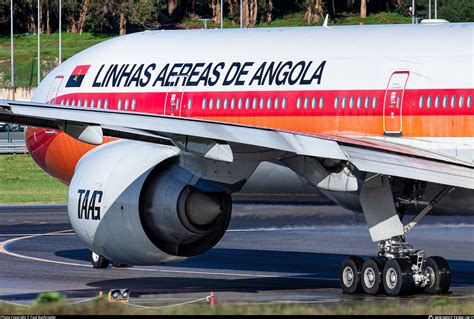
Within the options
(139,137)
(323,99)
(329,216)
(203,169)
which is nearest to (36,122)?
(139,137)

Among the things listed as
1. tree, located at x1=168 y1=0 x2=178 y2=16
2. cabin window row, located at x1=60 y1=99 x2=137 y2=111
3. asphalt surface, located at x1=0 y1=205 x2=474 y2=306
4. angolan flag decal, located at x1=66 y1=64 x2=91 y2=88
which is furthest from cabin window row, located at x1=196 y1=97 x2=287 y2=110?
tree, located at x1=168 y1=0 x2=178 y2=16

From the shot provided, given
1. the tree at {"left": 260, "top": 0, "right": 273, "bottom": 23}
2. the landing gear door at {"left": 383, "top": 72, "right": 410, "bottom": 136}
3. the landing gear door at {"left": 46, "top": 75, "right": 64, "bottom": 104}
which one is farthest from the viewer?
the tree at {"left": 260, "top": 0, "right": 273, "bottom": 23}

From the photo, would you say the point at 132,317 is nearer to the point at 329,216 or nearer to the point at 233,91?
the point at 233,91

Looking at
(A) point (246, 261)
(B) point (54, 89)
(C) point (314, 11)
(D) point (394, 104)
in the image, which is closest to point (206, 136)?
(D) point (394, 104)

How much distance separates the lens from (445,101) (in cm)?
2350

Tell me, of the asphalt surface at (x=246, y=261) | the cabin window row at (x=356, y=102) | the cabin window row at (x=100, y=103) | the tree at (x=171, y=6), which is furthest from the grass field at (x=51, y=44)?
the cabin window row at (x=356, y=102)

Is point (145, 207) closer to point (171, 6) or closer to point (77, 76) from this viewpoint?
point (77, 76)

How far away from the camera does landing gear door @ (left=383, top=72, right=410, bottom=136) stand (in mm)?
24062

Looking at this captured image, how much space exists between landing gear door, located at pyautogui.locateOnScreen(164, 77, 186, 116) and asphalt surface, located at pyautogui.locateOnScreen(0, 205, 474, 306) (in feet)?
11.0

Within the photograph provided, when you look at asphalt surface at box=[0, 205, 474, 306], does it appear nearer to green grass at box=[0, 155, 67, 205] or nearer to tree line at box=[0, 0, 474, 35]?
green grass at box=[0, 155, 67, 205]

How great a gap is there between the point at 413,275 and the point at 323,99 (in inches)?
154

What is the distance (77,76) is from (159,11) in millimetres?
102842

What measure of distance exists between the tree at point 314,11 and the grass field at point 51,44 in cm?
94

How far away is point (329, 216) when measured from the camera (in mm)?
39094
